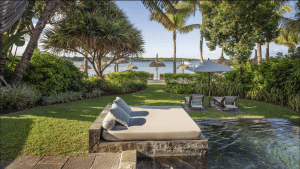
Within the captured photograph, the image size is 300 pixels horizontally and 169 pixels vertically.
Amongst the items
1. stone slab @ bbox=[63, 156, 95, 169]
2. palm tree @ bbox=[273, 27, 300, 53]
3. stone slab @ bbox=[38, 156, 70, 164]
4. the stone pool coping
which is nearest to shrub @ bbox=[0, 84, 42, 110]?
stone slab @ bbox=[38, 156, 70, 164]

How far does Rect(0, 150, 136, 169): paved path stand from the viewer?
125 inches

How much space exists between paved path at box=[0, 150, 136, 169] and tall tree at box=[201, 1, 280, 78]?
397 inches

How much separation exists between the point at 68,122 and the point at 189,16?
17.7m

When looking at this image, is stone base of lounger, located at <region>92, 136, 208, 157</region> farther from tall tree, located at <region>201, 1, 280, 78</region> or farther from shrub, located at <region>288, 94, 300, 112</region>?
tall tree, located at <region>201, 1, 280, 78</region>

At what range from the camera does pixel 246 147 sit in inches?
171

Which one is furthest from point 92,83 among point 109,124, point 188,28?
point 188,28

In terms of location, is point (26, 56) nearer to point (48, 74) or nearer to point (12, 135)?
point (48, 74)

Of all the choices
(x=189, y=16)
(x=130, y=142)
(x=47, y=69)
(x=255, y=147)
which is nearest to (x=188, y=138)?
(x=130, y=142)

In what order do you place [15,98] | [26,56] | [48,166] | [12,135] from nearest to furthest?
[48,166] < [12,135] < [15,98] < [26,56]

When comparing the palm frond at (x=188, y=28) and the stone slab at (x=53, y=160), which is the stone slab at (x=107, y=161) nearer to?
the stone slab at (x=53, y=160)

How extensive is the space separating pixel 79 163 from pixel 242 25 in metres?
11.2

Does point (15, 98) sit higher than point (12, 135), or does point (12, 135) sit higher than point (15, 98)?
point (15, 98)

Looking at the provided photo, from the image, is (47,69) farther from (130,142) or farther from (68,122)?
(130,142)

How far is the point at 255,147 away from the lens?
4332 millimetres
